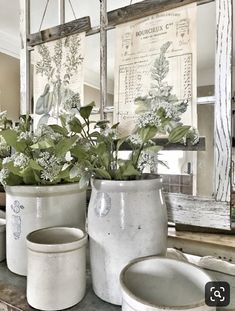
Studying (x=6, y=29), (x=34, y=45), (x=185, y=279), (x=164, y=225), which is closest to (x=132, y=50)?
(x=34, y=45)

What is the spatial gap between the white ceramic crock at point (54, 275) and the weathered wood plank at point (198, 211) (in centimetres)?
38

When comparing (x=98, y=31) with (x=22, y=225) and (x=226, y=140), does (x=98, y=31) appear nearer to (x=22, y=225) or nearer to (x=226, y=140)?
(x=226, y=140)

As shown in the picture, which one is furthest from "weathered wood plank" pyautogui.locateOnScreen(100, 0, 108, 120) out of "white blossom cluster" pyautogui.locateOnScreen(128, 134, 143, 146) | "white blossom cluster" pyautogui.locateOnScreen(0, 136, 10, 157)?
"white blossom cluster" pyautogui.locateOnScreen(128, 134, 143, 146)

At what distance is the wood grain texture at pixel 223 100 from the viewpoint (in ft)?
2.50

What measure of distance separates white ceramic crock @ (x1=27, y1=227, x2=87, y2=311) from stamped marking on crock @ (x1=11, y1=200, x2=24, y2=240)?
12cm

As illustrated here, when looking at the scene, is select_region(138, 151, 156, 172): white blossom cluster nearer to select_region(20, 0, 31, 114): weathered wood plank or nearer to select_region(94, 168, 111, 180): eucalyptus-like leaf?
select_region(94, 168, 111, 180): eucalyptus-like leaf

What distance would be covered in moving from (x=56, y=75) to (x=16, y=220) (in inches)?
25.3

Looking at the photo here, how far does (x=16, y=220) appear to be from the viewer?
25.7 inches

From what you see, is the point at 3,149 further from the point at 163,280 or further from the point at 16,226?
the point at 163,280

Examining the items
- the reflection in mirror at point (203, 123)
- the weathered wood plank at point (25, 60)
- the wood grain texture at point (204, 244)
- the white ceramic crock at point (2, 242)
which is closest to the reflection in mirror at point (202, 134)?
the reflection in mirror at point (203, 123)

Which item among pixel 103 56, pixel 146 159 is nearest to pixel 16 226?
pixel 146 159

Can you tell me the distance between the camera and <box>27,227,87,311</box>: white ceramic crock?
51 centimetres

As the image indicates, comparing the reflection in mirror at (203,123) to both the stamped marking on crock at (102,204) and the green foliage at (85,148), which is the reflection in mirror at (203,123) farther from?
the stamped marking on crock at (102,204)

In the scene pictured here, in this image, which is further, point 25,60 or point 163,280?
point 25,60
